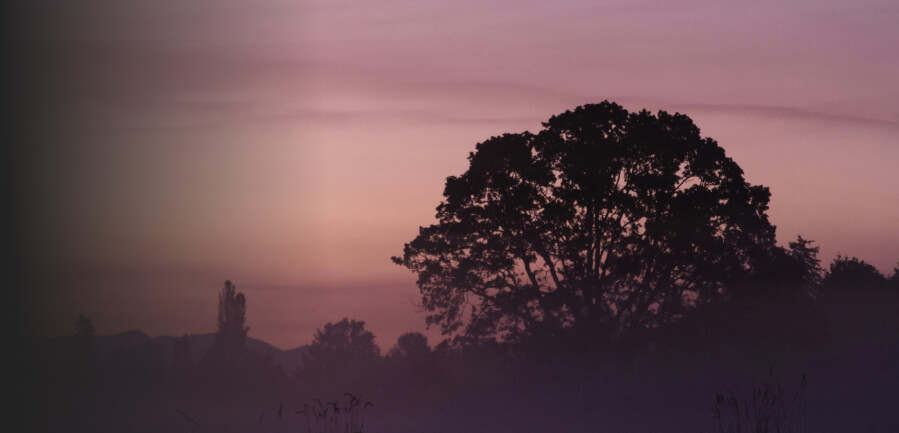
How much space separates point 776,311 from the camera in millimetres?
32250

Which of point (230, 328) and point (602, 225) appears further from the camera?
point (230, 328)

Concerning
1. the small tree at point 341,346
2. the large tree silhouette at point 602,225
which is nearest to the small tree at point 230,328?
the small tree at point 341,346

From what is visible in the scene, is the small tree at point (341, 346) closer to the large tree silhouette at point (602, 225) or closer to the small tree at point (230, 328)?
the small tree at point (230, 328)

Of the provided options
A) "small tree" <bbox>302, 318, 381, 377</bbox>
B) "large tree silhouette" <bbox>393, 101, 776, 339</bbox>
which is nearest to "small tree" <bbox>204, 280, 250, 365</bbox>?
"small tree" <bbox>302, 318, 381, 377</bbox>

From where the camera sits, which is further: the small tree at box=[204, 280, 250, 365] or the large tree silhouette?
the small tree at box=[204, 280, 250, 365]

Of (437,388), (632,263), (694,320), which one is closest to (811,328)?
(694,320)

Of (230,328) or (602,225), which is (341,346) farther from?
Answer: (602,225)

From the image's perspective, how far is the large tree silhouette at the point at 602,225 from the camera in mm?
32656

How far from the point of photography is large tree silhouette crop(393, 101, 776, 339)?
32656 millimetres

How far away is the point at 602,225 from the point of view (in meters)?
33.0

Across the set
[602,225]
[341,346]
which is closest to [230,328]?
[341,346]

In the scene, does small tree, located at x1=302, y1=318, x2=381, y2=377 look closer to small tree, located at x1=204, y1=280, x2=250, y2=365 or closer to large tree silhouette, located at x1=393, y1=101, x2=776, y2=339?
small tree, located at x1=204, y1=280, x2=250, y2=365

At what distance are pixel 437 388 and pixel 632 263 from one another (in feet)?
31.1

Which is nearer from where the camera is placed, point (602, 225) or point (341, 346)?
point (602, 225)
